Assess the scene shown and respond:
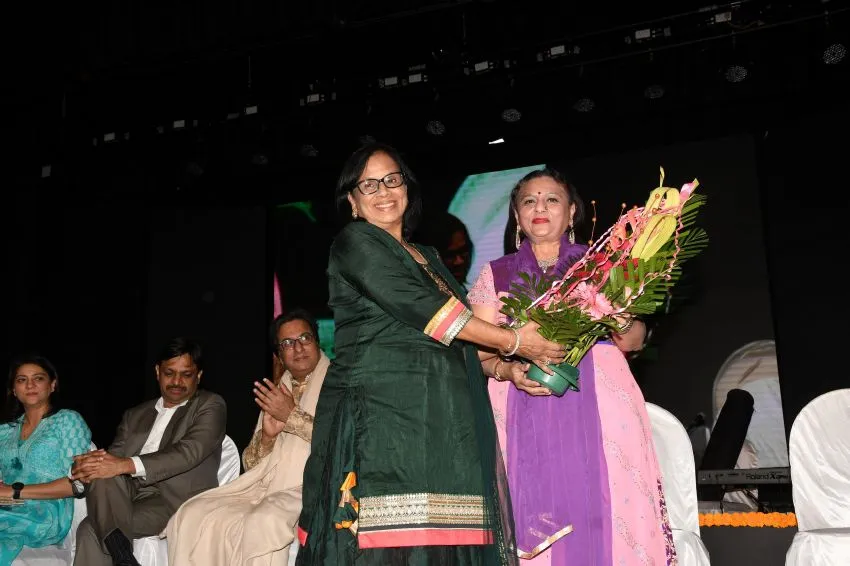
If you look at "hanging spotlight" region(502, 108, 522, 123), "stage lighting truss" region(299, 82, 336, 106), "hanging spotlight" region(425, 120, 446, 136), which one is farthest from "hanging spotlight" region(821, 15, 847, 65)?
"stage lighting truss" region(299, 82, 336, 106)

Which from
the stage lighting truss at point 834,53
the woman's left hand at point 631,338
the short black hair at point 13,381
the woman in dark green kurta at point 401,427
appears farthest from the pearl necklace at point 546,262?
the stage lighting truss at point 834,53

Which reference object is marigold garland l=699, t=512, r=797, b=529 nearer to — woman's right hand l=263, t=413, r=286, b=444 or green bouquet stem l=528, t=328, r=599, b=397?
green bouquet stem l=528, t=328, r=599, b=397

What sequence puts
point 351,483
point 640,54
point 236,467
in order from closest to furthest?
point 351,483
point 236,467
point 640,54

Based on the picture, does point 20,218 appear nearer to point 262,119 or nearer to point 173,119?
point 173,119

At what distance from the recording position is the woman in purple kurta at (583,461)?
7.64 feet

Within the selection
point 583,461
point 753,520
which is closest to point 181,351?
point 583,461

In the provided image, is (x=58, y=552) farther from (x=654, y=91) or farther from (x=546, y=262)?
(x=654, y=91)

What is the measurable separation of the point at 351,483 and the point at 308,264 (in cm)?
568

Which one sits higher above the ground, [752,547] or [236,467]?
[236,467]

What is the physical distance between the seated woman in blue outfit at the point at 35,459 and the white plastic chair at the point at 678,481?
2480 mm

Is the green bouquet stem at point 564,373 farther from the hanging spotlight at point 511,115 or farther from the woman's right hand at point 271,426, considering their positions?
the hanging spotlight at point 511,115

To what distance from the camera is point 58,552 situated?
3795 mm

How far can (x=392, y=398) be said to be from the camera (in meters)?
2.00

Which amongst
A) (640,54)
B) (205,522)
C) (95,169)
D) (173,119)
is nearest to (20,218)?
(95,169)
